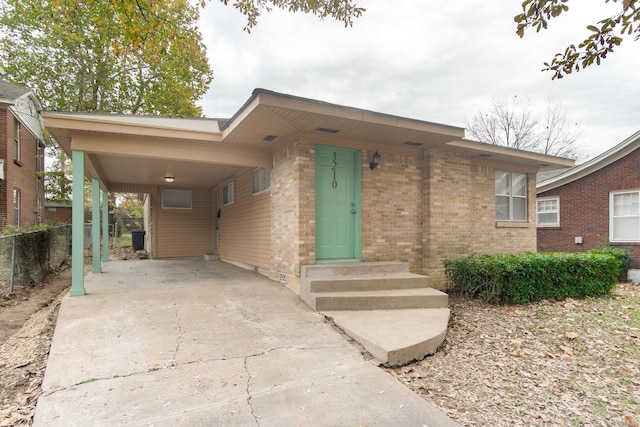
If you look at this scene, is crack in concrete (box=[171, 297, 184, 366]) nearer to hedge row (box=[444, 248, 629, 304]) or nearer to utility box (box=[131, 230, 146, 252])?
hedge row (box=[444, 248, 629, 304])

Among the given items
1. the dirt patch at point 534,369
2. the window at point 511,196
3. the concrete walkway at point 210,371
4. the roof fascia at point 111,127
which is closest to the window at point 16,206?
the roof fascia at point 111,127

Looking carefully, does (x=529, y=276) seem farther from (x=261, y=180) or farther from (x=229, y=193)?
(x=229, y=193)

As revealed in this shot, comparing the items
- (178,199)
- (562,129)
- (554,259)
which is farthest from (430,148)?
(562,129)

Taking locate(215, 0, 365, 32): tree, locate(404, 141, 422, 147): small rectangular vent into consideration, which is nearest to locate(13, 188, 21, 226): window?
locate(215, 0, 365, 32): tree

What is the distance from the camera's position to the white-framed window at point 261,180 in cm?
701

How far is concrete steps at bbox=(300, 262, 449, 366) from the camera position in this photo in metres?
3.50

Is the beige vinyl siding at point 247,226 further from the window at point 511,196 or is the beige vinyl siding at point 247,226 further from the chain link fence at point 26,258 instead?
the window at point 511,196

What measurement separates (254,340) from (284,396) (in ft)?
3.66

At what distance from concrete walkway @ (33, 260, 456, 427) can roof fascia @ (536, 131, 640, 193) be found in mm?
10457

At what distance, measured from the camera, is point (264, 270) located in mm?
7203

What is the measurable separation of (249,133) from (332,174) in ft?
5.25

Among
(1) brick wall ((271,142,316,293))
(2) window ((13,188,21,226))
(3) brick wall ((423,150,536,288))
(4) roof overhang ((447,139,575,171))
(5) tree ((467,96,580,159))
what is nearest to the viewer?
(1) brick wall ((271,142,316,293))

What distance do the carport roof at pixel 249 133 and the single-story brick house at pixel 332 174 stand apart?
2 centimetres

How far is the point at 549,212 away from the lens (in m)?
11.9
